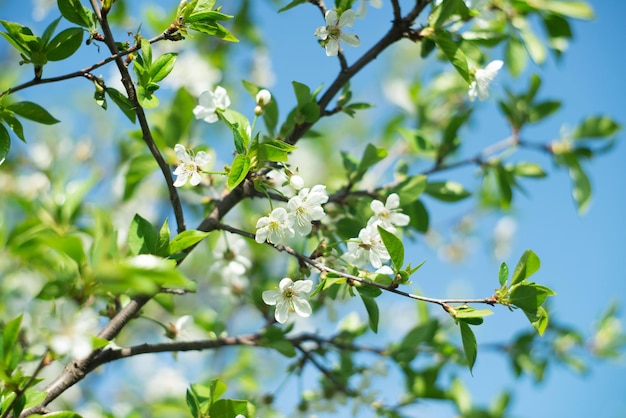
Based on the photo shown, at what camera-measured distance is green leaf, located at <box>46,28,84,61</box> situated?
3.55 feet

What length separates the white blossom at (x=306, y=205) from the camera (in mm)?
1093

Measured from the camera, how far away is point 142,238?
3.57 feet

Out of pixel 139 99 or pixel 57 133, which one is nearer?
pixel 139 99

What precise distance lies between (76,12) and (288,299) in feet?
2.31

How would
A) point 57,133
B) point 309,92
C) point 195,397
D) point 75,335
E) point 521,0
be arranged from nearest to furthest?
point 75,335 < point 195,397 < point 309,92 < point 521,0 < point 57,133

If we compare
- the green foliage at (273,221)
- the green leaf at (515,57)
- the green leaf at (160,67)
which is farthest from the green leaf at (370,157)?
the green leaf at (515,57)

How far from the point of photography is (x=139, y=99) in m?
1.05

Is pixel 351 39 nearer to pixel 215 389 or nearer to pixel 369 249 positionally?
pixel 369 249

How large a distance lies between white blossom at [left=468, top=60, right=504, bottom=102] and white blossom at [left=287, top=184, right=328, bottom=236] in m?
0.50

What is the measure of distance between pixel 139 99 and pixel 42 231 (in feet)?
2.04

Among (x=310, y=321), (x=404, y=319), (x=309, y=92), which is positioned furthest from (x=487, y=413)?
(x=404, y=319)

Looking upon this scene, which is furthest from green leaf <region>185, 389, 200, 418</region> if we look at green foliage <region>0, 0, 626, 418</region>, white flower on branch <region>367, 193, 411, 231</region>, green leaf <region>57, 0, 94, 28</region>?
green leaf <region>57, 0, 94, 28</region>

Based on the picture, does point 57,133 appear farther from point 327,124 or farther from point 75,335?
point 75,335

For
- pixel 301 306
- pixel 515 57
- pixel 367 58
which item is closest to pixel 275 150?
pixel 301 306
